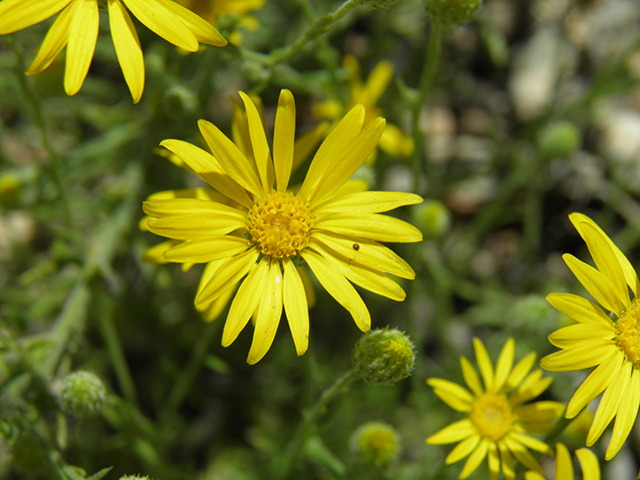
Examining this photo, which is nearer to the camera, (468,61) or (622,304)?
(622,304)

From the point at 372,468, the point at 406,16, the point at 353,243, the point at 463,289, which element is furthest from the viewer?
the point at 406,16

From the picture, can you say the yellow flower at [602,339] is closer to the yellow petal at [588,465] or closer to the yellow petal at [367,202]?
the yellow petal at [588,465]

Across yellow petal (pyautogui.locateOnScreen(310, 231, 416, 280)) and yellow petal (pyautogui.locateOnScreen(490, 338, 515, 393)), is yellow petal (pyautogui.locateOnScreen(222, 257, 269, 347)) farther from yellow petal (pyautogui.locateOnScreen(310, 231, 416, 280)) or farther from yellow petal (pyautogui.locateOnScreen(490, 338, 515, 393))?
yellow petal (pyautogui.locateOnScreen(490, 338, 515, 393))

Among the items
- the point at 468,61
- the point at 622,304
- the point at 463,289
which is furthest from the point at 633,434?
the point at 468,61

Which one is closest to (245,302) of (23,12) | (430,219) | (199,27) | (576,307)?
(199,27)

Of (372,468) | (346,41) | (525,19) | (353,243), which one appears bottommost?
(372,468)

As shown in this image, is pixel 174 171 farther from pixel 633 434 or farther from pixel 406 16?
pixel 633 434

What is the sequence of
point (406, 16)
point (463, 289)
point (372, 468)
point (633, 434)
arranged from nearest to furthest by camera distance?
point (372, 468)
point (633, 434)
point (463, 289)
point (406, 16)
